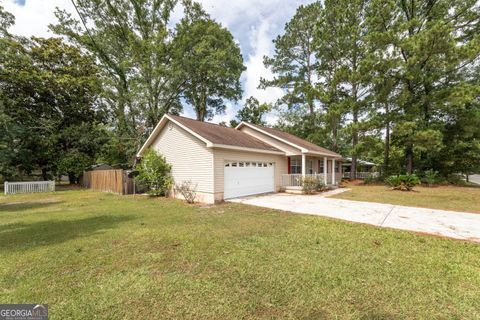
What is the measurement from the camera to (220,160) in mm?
9930

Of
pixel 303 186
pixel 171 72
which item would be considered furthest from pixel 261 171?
pixel 171 72

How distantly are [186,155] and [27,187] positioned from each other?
1276cm

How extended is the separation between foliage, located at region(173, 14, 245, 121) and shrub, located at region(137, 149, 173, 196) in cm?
1309

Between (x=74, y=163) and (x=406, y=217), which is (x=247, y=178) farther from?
(x=74, y=163)

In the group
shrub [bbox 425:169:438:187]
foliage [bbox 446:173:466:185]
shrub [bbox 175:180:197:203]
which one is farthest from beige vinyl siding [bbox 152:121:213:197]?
foliage [bbox 446:173:466:185]

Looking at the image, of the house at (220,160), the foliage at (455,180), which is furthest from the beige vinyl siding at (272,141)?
the foliage at (455,180)

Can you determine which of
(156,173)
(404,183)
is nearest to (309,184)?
(404,183)

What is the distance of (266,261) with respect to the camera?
12.4ft

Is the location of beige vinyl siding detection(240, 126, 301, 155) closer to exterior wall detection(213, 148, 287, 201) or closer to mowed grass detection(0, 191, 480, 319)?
exterior wall detection(213, 148, 287, 201)

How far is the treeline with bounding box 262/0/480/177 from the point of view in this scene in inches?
621

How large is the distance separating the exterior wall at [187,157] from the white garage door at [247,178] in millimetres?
969

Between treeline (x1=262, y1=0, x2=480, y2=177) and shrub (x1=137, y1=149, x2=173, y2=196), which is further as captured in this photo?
treeline (x1=262, y1=0, x2=480, y2=177)

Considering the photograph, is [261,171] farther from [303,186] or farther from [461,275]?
[461,275]

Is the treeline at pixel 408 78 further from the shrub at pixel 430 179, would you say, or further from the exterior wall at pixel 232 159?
the exterior wall at pixel 232 159
